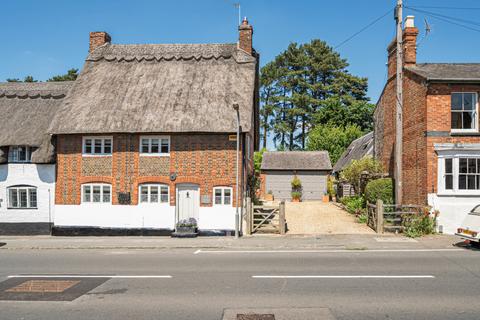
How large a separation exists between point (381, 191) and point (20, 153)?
732 inches

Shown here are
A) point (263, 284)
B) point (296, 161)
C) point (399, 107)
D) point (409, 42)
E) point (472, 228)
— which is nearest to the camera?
point (263, 284)

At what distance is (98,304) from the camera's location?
8.52 m

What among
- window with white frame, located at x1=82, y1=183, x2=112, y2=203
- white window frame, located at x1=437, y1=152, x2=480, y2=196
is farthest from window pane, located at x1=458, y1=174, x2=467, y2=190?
window with white frame, located at x1=82, y1=183, x2=112, y2=203

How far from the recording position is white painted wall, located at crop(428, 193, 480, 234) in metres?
18.9

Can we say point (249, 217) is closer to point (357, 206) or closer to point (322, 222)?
point (322, 222)

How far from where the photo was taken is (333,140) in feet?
178

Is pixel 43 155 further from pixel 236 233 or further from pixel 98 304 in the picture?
pixel 98 304

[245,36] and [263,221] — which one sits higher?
[245,36]

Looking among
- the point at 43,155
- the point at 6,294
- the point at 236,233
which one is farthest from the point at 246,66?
the point at 6,294

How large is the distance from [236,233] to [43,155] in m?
10.3

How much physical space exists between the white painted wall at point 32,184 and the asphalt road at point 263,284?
6602mm

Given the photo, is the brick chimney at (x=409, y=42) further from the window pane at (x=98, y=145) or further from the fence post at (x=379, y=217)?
the window pane at (x=98, y=145)

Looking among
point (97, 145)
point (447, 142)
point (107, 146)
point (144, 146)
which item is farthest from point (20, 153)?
point (447, 142)

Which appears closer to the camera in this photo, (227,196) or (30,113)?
(227,196)
